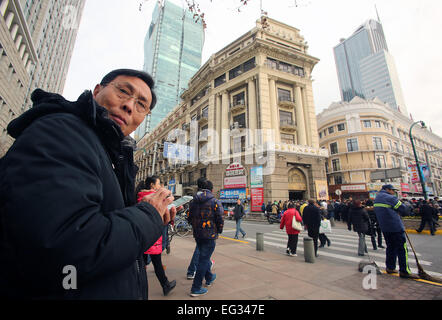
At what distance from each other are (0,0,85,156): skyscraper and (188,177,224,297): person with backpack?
23.7 metres

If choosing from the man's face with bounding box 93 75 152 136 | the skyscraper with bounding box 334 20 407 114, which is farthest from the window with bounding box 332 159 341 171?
the skyscraper with bounding box 334 20 407 114

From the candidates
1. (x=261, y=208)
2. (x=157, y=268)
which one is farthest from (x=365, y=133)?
(x=157, y=268)

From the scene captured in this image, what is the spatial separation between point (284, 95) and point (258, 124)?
18.5ft

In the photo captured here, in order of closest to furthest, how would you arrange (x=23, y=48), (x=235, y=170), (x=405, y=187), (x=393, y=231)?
(x=393, y=231) < (x=235, y=170) < (x=23, y=48) < (x=405, y=187)

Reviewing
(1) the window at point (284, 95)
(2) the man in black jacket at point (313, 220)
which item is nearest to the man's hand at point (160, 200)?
(2) the man in black jacket at point (313, 220)

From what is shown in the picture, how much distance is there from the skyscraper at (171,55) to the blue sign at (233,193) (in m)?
53.8

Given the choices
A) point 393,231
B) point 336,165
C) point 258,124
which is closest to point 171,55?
point 258,124

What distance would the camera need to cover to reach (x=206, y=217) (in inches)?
159

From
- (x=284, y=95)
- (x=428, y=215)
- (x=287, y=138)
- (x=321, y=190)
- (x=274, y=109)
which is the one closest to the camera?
(x=428, y=215)

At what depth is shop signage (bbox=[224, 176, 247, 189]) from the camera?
20.7 m

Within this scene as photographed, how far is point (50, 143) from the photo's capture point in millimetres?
737

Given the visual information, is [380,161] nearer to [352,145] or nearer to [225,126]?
[352,145]
